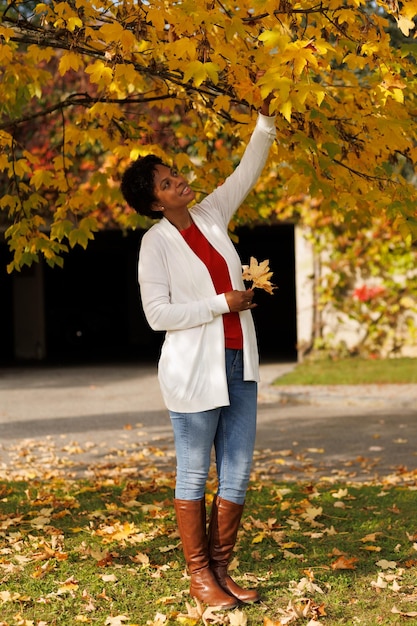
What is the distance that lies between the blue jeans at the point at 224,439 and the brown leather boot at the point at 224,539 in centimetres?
4

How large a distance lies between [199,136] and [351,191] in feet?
5.94

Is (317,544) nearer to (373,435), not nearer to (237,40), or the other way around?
(237,40)

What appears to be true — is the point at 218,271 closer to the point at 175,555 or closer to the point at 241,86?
the point at 241,86

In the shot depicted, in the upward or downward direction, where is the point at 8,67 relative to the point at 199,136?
upward

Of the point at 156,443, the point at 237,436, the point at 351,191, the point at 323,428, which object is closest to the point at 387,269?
the point at 323,428

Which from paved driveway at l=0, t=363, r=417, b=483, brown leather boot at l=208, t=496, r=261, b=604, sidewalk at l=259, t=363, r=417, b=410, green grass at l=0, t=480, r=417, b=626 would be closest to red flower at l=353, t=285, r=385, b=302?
paved driveway at l=0, t=363, r=417, b=483

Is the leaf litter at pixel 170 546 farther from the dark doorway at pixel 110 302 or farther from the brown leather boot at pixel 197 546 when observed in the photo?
the dark doorway at pixel 110 302

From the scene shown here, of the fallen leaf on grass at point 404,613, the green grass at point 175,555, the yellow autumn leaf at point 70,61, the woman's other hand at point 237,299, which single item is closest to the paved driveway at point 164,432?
the green grass at point 175,555

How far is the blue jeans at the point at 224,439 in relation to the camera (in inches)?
147

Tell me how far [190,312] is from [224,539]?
38.7 inches

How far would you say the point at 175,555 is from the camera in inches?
180

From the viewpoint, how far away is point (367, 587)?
4012mm

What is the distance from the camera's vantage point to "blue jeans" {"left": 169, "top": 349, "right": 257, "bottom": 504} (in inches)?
147

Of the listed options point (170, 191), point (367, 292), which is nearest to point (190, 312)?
point (170, 191)
